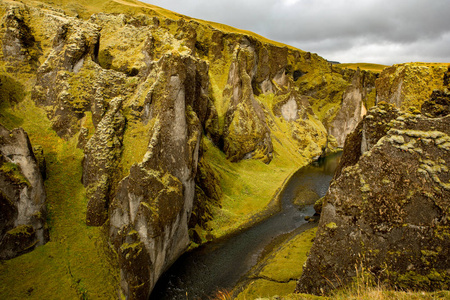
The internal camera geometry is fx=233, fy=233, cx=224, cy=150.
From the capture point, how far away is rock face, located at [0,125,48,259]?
50.6ft

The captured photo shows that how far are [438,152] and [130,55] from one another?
3236 cm

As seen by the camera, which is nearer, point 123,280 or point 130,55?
point 123,280

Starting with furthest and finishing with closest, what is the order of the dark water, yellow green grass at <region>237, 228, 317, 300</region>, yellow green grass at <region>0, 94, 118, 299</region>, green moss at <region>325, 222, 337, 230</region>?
the dark water, yellow green grass at <region>237, 228, 317, 300</region>, yellow green grass at <region>0, 94, 118, 299</region>, green moss at <region>325, 222, 337, 230</region>

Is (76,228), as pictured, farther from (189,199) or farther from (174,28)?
(174,28)

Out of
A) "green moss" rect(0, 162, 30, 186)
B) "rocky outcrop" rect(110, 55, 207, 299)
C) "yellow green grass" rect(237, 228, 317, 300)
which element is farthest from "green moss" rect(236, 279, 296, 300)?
"green moss" rect(0, 162, 30, 186)

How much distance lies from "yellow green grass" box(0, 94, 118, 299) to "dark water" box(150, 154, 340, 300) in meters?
4.83

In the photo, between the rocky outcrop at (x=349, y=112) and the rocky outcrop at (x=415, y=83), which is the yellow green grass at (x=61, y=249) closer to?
the rocky outcrop at (x=415, y=83)

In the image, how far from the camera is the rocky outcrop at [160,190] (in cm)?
1719

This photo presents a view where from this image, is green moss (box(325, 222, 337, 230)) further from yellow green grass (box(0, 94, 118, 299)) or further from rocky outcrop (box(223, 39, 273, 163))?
rocky outcrop (box(223, 39, 273, 163))

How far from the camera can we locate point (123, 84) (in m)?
24.5

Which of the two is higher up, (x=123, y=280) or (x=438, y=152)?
(x=438, y=152)

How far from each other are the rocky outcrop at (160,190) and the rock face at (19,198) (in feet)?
16.3

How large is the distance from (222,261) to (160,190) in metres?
9.59

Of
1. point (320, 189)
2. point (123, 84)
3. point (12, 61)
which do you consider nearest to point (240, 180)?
point (320, 189)
